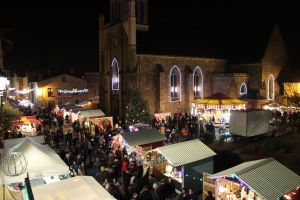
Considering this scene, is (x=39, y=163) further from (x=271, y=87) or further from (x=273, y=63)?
(x=273, y=63)

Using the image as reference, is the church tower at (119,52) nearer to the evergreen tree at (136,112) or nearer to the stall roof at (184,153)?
the evergreen tree at (136,112)

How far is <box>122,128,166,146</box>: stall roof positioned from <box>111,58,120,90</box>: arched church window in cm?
2029

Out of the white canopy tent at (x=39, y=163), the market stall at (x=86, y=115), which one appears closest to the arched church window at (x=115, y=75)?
the market stall at (x=86, y=115)

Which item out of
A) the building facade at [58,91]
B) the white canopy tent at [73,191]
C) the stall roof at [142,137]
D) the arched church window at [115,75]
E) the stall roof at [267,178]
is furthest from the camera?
the building facade at [58,91]

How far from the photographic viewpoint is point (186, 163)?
1380 cm

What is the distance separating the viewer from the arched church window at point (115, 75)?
38850mm

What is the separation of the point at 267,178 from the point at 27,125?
20.2 meters

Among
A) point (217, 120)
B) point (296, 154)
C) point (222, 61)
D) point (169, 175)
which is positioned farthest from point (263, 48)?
point (169, 175)

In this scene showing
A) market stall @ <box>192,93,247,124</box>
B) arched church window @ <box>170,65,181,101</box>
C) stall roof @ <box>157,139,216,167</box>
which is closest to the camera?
stall roof @ <box>157,139,216,167</box>

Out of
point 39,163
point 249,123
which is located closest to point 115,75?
point 249,123

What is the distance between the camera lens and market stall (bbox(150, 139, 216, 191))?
14000 mm

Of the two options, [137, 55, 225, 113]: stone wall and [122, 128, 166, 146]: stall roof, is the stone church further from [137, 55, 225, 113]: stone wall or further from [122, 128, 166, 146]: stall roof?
[122, 128, 166, 146]: stall roof

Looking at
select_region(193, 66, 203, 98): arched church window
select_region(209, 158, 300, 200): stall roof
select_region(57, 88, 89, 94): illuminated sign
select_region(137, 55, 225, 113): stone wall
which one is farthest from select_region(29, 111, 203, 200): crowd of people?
select_region(57, 88, 89, 94): illuminated sign

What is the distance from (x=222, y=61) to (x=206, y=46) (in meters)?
3.05
